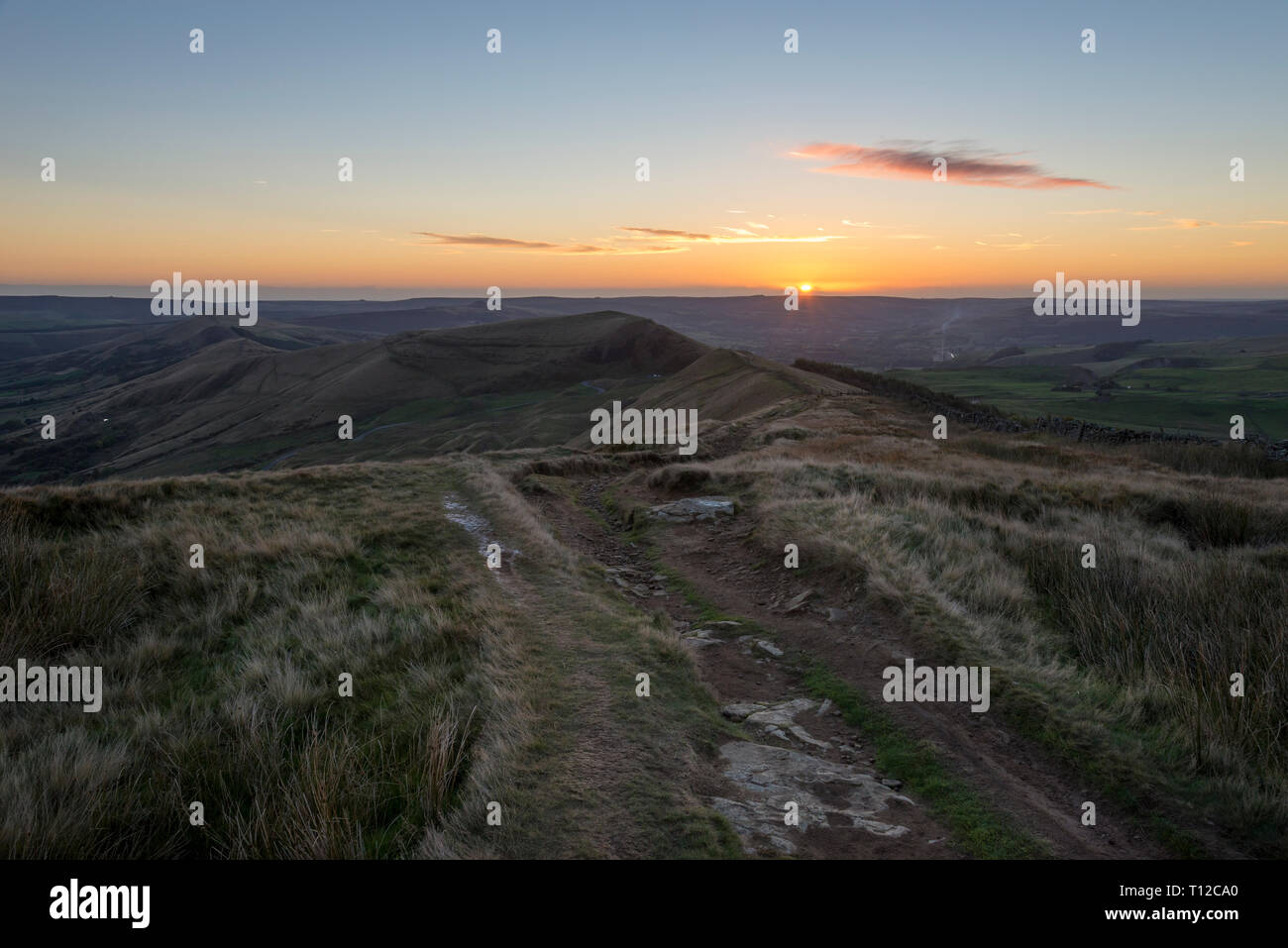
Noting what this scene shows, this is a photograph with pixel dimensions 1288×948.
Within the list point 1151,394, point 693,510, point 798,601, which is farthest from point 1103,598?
point 1151,394

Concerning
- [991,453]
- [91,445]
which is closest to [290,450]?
[91,445]

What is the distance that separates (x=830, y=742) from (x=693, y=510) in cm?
1001

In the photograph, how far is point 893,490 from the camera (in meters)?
18.0

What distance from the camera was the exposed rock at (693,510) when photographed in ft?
54.0

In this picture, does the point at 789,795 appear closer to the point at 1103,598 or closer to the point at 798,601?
the point at 798,601

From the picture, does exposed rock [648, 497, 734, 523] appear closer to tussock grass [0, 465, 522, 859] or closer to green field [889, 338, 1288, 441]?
tussock grass [0, 465, 522, 859]

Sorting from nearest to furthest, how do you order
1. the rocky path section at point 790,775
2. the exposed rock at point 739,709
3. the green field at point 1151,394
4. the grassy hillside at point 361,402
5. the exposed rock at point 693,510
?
the rocky path section at point 790,775 < the exposed rock at point 739,709 < the exposed rock at point 693,510 < the green field at point 1151,394 < the grassy hillside at point 361,402

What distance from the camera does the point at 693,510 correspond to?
1684cm

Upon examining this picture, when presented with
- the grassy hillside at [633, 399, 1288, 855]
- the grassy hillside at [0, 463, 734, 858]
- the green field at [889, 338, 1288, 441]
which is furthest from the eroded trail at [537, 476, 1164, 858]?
the green field at [889, 338, 1288, 441]

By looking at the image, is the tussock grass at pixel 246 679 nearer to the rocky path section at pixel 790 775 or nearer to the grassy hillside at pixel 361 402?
the rocky path section at pixel 790 775

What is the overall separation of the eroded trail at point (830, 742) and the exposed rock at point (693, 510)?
3.56 metres

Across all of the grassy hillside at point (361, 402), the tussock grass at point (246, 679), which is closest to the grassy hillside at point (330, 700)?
the tussock grass at point (246, 679)
